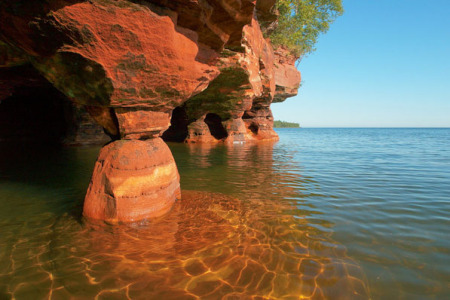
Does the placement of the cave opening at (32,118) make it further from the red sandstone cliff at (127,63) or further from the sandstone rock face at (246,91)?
the red sandstone cliff at (127,63)

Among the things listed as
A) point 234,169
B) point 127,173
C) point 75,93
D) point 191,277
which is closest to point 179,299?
point 191,277

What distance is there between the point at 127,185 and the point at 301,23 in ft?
70.1

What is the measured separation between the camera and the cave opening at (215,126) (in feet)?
57.6

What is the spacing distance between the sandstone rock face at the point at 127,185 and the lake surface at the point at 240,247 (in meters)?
0.23

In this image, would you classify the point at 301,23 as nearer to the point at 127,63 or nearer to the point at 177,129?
the point at 177,129

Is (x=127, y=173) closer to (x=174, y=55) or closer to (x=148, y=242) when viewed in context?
(x=148, y=242)

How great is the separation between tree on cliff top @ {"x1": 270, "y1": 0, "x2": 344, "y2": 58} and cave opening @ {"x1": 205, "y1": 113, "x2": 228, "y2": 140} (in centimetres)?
839

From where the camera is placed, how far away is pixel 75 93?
329cm

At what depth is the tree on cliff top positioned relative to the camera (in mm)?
18516

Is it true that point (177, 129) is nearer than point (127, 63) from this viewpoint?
No

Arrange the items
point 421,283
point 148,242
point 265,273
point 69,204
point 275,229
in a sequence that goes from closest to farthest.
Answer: point 421,283 < point 265,273 < point 148,242 < point 275,229 < point 69,204

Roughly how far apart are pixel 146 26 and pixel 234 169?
5318mm

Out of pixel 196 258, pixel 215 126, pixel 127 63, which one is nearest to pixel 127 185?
pixel 196 258

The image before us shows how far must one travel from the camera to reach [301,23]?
19.3 metres
